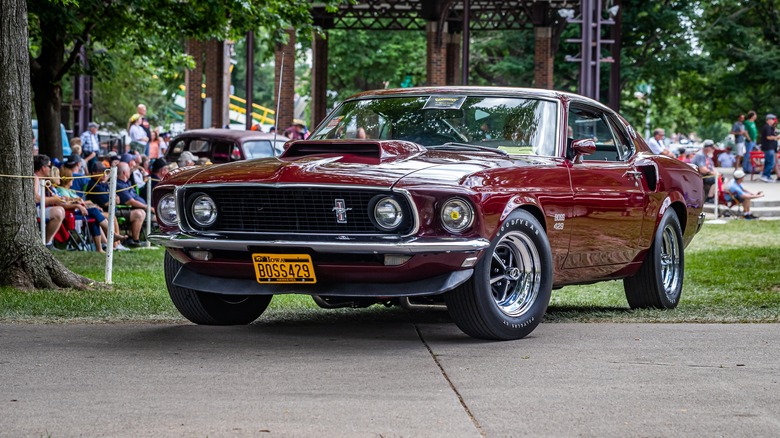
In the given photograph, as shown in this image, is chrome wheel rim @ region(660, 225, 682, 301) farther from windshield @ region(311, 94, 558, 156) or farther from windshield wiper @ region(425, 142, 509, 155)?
windshield wiper @ region(425, 142, 509, 155)

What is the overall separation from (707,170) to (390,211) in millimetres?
19931

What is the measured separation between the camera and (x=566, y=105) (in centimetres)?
888

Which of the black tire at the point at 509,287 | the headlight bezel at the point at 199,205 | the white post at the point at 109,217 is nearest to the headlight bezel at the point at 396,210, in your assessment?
the black tire at the point at 509,287

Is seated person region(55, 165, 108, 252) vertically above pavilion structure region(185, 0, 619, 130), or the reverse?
pavilion structure region(185, 0, 619, 130)

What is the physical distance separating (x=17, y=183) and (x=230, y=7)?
23.9ft

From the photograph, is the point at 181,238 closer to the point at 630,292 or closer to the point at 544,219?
the point at 544,219

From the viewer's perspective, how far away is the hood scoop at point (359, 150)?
771 cm

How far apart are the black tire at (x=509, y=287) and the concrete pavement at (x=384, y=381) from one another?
0.16 metres

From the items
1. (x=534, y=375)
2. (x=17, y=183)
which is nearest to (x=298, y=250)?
(x=534, y=375)

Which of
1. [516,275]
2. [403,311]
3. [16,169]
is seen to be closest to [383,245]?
[516,275]

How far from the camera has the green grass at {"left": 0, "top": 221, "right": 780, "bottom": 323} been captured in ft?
30.4

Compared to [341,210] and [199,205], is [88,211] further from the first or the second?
[341,210]

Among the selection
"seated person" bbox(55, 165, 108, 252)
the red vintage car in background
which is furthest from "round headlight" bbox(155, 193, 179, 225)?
"seated person" bbox(55, 165, 108, 252)

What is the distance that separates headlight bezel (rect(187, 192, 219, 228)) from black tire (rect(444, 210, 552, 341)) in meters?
1.52
